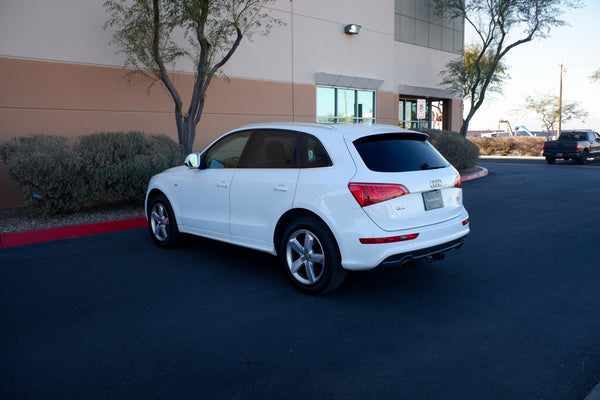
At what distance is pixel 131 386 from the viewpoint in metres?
3.14

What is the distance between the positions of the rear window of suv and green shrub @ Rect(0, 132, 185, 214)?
18.9ft

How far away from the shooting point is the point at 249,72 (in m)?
15.6

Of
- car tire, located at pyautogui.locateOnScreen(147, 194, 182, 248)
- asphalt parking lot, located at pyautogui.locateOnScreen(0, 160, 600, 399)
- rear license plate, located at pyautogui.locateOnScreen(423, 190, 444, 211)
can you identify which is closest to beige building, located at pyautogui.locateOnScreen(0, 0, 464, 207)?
car tire, located at pyautogui.locateOnScreen(147, 194, 182, 248)

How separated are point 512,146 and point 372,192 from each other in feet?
118

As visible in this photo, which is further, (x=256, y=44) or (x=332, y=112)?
(x=332, y=112)

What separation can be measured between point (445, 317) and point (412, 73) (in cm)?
2135

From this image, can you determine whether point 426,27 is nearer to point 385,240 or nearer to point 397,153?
point 397,153

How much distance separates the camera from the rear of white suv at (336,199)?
173 inches

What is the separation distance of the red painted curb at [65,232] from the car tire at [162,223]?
1.64 metres

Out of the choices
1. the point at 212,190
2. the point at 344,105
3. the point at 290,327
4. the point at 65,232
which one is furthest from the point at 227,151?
the point at 344,105

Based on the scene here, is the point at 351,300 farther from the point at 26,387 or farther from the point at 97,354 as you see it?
the point at 26,387

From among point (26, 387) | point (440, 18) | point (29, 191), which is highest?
point (440, 18)

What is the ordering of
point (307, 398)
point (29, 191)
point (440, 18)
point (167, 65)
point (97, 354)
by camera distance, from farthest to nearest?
point (440, 18), point (167, 65), point (29, 191), point (97, 354), point (307, 398)

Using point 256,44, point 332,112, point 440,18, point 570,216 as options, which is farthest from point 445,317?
point 440,18
